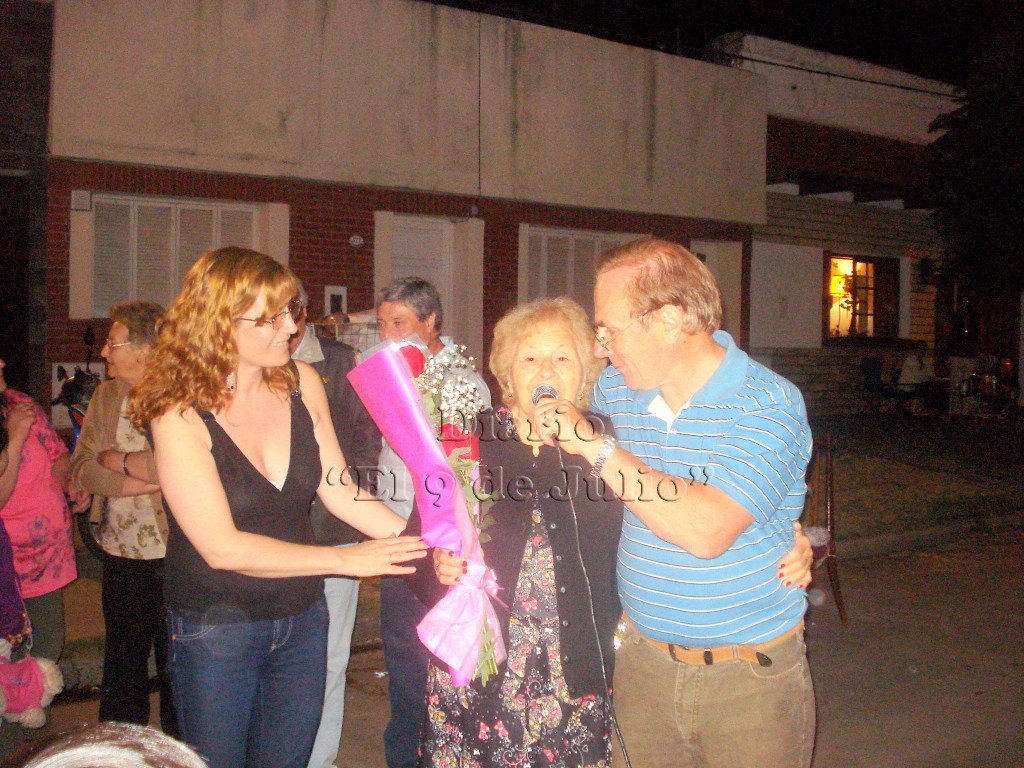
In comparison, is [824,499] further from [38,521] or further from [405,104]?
[405,104]

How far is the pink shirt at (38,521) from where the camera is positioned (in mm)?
3738

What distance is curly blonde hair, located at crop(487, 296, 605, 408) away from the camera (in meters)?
3.05

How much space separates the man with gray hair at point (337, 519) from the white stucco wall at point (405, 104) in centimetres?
647

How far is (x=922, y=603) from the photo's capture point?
24.1ft

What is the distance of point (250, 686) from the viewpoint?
2.68m

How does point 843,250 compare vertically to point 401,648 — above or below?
above

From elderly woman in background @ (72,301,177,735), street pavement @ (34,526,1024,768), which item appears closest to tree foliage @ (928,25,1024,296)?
street pavement @ (34,526,1024,768)

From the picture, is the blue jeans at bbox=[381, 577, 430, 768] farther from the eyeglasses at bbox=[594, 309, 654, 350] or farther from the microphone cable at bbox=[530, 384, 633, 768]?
the eyeglasses at bbox=[594, 309, 654, 350]

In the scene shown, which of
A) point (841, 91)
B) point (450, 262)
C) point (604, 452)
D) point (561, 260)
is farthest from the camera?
point (841, 91)

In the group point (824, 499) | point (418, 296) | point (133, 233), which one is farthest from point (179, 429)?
point (133, 233)

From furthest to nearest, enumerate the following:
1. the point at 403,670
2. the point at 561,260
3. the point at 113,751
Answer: the point at 561,260, the point at 403,670, the point at 113,751

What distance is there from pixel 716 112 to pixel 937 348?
9.88 metres

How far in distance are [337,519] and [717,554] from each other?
7.13 feet

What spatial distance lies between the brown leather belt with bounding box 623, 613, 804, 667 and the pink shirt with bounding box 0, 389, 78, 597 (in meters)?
2.71
